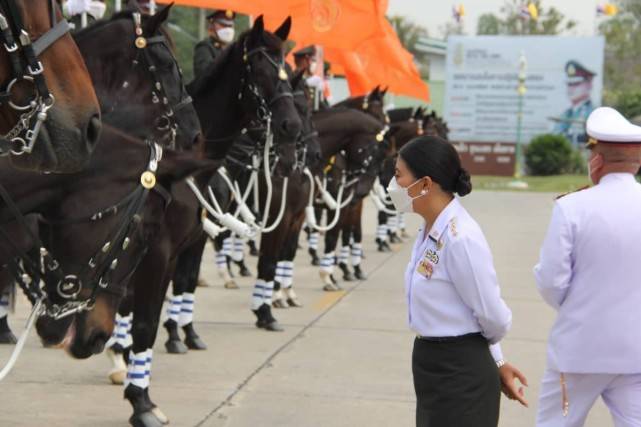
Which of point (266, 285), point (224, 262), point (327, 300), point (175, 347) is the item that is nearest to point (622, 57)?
point (224, 262)

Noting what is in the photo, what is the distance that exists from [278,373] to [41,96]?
5792mm

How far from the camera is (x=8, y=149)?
11.4ft

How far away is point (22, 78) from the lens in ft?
11.3

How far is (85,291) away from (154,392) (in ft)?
9.50

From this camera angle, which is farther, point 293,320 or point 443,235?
point 293,320

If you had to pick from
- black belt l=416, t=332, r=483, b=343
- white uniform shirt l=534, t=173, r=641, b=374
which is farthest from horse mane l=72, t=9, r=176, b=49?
black belt l=416, t=332, r=483, b=343

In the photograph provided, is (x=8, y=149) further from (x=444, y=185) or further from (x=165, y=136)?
(x=165, y=136)

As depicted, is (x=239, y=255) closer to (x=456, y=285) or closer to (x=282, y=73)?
(x=282, y=73)

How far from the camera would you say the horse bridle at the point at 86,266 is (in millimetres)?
5188

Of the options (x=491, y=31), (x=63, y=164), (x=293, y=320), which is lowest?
(x=491, y=31)

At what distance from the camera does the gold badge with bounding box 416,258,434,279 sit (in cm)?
475

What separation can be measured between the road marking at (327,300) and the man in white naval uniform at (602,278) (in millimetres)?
7386

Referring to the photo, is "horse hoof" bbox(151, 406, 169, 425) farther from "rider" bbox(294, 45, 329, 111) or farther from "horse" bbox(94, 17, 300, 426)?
"rider" bbox(294, 45, 329, 111)

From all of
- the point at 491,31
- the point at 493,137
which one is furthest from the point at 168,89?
the point at 491,31
